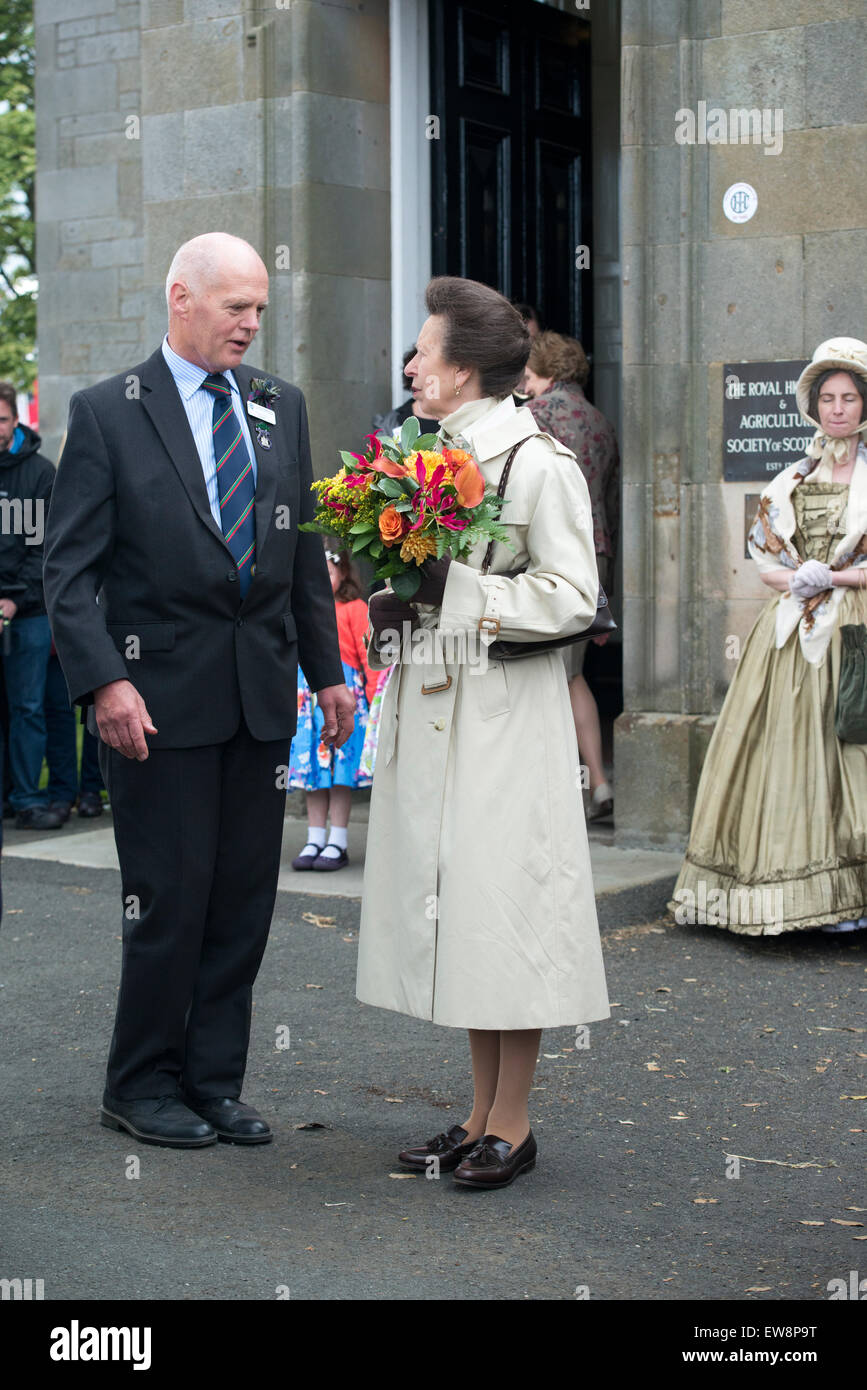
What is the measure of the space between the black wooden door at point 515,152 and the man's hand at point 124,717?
226 inches

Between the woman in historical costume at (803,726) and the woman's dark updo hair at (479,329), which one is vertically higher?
the woman's dark updo hair at (479,329)

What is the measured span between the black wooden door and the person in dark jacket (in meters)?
2.42

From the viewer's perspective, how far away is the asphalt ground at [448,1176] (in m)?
3.85

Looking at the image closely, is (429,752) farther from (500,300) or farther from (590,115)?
(590,115)

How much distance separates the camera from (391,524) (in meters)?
4.11

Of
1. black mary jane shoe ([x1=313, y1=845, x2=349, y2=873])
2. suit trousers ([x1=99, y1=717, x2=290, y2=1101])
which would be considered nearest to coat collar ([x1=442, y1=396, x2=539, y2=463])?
suit trousers ([x1=99, y1=717, x2=290, y2=1101])

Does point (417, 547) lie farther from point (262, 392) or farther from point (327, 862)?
point (327, 862)

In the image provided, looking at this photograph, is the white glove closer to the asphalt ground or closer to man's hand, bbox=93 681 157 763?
the asphalt ground

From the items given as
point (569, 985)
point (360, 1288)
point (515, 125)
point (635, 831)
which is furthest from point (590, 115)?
point (360, 1288)

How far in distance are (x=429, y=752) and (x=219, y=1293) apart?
Result: 4.41 feet

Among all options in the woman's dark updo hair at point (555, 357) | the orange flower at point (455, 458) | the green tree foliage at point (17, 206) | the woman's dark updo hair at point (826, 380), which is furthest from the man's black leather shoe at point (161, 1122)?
the green tree foliage at point (17, 206)

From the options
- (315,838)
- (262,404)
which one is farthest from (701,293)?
(262,404)

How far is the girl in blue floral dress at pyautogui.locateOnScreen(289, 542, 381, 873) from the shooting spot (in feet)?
26.6

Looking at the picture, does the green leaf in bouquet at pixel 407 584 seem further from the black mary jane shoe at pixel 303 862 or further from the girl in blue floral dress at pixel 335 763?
the black mary jane shoe at pixel 303 862
